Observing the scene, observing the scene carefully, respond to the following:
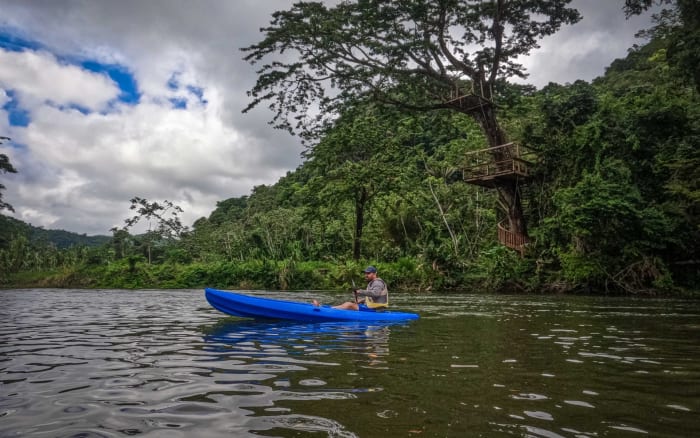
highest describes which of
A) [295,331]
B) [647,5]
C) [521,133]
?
→ [647,5]

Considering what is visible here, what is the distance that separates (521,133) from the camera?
2138 cm

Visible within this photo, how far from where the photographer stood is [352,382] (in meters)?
4.03

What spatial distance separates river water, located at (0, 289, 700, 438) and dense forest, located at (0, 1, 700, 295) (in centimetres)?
963

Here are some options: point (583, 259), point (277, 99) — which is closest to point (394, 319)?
point (583, 259)

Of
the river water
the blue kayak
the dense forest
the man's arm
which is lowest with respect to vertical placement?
the river water

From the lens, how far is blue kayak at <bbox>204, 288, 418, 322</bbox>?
344 inches

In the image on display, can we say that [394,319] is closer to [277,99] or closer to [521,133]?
[277,99]

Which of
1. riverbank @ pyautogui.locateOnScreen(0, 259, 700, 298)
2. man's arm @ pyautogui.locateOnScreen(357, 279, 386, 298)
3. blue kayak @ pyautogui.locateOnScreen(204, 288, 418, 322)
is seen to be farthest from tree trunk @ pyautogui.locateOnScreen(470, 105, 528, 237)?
blue kayak @ pyautogui.locateOnScreen(204, 288, 418, 322)

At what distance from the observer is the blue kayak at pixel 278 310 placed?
8742mm

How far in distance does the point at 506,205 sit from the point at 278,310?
14.4 meters

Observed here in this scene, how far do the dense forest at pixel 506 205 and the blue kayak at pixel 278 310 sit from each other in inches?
412

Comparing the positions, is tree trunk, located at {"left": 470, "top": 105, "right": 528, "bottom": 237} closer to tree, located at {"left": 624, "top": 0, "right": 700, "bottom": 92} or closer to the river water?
tree, located at {"left": 624, "top": 0, "right": 700, "bottom": 92}

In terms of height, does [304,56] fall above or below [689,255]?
above

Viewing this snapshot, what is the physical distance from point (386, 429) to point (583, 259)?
16477mm
